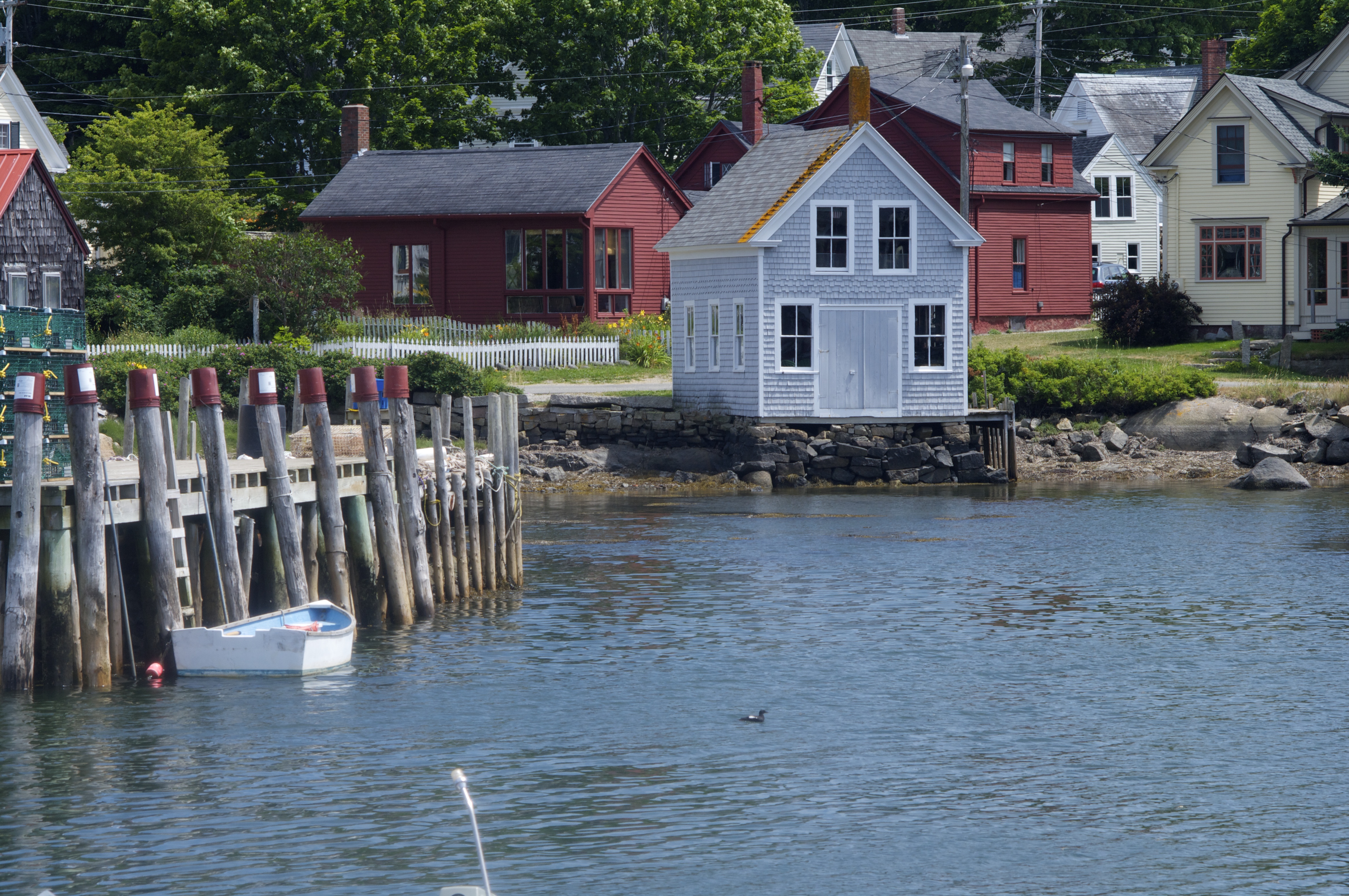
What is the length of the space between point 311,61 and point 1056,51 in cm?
3654

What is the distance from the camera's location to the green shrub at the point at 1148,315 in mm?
49938

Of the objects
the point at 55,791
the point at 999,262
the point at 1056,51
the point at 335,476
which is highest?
the point at 1056,51

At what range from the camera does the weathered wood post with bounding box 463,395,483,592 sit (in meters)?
23.2

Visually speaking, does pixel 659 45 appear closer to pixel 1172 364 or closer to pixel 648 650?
pixel 1172 364

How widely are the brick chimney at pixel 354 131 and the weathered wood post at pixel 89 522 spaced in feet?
139

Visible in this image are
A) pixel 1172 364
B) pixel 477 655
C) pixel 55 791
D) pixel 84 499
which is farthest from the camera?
pixel 1172 364

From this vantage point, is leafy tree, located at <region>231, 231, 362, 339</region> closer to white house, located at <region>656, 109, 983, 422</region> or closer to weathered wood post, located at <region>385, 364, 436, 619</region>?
white house, located at <region>656, 109, 983, 422</region>

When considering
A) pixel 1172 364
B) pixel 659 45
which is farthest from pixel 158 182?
pixel 1172 364

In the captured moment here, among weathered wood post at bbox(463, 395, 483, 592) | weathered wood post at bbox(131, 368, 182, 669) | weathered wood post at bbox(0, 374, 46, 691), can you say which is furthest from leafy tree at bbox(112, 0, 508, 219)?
weathered wood post at bbox(0, 374, 46, 691)

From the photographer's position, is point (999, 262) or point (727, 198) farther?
point (999, 262)

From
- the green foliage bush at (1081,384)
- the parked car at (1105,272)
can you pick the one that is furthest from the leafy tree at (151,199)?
the parked car at (1105,272)

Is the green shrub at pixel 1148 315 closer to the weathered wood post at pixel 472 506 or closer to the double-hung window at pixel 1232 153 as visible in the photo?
the double-hung window at pixel 1232 153

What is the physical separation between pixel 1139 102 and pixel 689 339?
1613 inches

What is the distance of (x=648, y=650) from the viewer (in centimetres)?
2047
